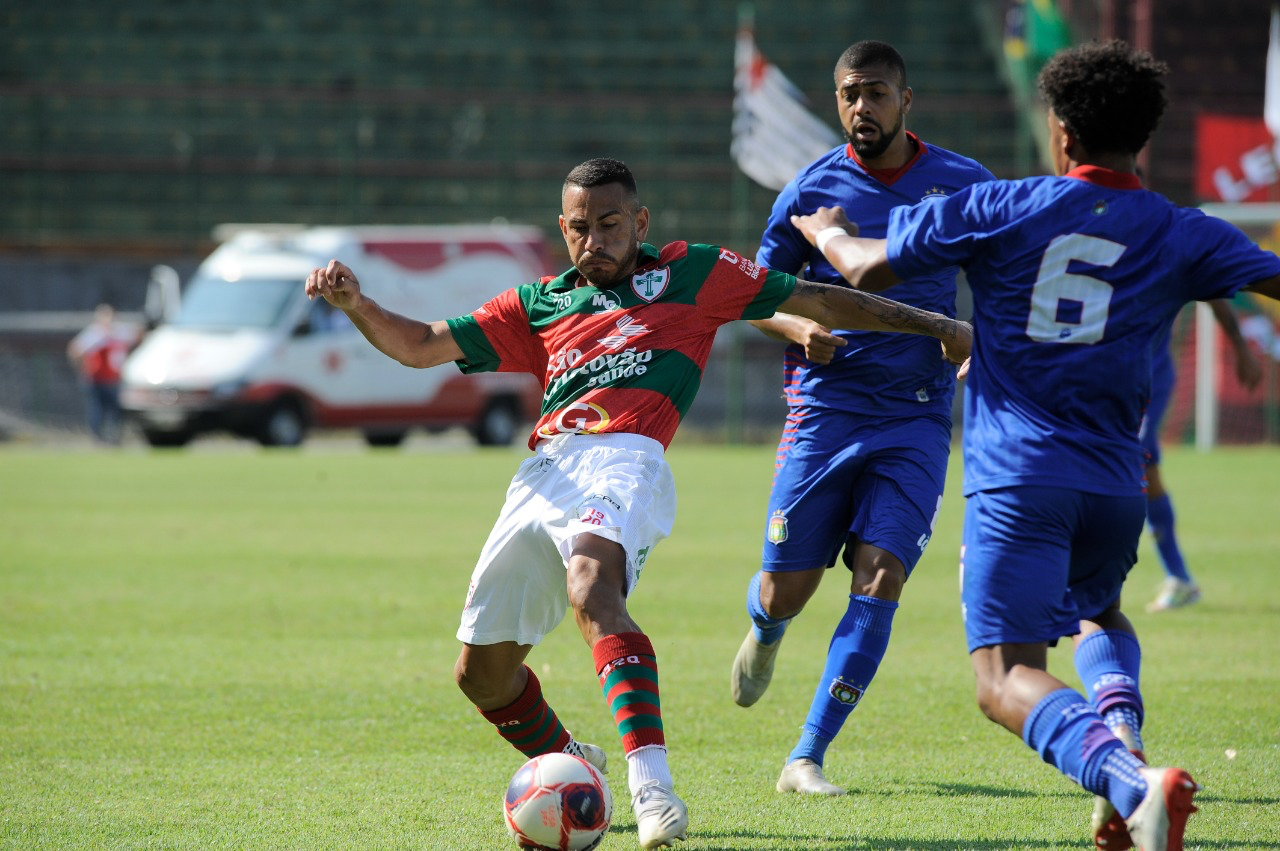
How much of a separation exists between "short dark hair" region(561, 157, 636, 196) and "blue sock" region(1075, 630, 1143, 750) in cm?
186

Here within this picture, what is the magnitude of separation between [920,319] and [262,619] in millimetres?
4991

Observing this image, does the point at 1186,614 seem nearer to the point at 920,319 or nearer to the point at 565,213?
the point at 920,319

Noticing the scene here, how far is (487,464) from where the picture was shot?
68.2ft

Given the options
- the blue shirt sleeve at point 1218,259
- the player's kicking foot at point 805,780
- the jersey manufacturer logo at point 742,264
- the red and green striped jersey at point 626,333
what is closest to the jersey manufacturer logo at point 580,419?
the red and green striped jersey at point 626,333

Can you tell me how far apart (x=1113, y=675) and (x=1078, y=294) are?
112 centimetres

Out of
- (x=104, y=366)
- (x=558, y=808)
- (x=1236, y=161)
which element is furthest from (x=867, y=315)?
(x=104, y=366)

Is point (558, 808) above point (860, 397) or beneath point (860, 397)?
Result: beneath

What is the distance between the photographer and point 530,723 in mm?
4852

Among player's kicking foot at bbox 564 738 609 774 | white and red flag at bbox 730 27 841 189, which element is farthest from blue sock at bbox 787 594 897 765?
white and red flag at bbox 730 27 841 189

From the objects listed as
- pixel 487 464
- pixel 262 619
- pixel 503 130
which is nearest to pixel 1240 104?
pixel 503 130

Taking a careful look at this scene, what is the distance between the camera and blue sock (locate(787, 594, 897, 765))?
16.9 feet

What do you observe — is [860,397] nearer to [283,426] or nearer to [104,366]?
[283,426]

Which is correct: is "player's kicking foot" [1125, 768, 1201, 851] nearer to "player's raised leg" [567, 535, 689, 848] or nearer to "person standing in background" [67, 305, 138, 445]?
"player's raised leg" [567, 535, 689, 848]

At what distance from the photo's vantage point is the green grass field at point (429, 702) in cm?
472
